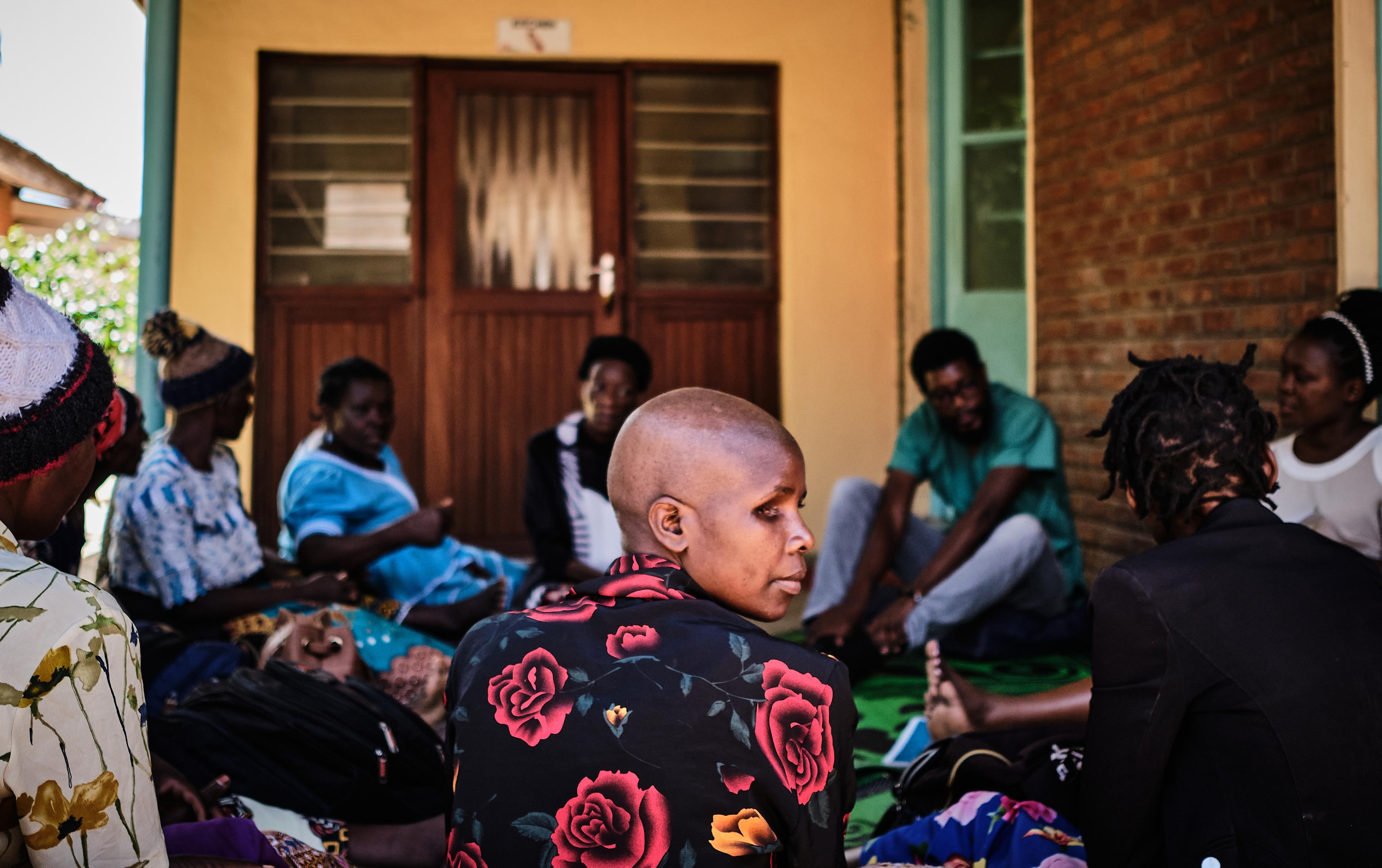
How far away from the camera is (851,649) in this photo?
4.02 m

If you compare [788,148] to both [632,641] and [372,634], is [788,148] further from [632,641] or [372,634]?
[632,641]

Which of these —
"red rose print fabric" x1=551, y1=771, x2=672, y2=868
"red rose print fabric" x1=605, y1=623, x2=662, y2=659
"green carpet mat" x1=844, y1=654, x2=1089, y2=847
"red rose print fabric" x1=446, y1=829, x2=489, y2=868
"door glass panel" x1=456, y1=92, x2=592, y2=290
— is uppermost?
"door glass panel" x1=456, y1=92, x2=592, y2=290

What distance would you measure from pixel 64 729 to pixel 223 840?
503 mm

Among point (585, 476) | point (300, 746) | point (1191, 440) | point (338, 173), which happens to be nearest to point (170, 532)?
point (300, 746)

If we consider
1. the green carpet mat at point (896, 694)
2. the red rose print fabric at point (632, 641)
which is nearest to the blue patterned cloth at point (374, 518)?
the green carpet mat at point (896, 694)

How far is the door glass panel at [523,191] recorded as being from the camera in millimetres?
6160

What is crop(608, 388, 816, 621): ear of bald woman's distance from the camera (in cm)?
143

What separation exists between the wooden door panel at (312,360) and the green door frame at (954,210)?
2753mm

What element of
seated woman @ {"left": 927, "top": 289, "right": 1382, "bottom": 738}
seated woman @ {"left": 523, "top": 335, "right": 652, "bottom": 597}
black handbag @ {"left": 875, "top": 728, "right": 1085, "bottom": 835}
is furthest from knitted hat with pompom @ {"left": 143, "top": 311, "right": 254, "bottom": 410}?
seated woman @ {"left": 927, "top": 289, "right": 1382, "bottom": 738}

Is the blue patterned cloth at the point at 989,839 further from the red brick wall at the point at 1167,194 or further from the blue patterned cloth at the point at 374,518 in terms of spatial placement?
the red brick wall at the point at 1167,194

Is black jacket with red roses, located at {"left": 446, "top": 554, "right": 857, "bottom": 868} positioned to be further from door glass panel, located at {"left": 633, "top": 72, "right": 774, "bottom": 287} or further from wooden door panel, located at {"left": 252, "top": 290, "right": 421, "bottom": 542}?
door glass panel, located at {"left": 633, "top": 72, "right": 774, "bottom": 287}

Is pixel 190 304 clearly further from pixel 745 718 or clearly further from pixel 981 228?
pixel 745 718

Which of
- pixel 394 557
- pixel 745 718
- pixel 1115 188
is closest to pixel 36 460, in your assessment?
pixel 745 718

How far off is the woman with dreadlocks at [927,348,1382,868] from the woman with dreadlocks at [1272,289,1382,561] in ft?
5.35
